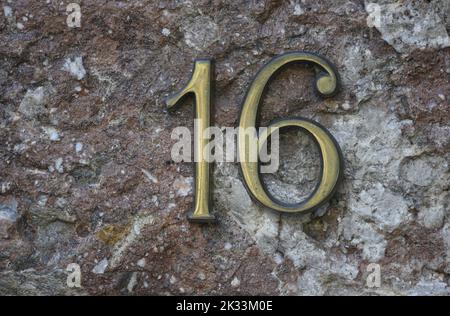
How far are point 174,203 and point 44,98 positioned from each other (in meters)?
0.45

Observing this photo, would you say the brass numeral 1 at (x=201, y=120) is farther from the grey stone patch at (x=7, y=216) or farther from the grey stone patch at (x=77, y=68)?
the grey stone patch at (x=7, y=216)

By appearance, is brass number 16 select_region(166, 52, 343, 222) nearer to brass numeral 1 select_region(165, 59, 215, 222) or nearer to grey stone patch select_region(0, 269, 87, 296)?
brass numeral 1 select_region(165, 59, 215, 222)

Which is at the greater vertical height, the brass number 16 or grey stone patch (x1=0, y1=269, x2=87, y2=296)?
the brass number 16

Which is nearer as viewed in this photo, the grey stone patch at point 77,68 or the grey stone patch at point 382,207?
the grey stone patch at point 382,207

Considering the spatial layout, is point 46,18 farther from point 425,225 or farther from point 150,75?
point 425,225

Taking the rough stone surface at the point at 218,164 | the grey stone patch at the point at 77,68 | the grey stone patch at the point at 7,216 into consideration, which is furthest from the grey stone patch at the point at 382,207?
the grey stone patch at the point at 7,216

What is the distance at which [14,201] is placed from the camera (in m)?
1.90

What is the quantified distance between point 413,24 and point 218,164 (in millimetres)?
602

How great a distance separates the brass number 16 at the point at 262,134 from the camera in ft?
5.81

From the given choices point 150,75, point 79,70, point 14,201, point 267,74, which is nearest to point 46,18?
point 79,70

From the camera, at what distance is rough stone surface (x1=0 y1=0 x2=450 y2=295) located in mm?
1780

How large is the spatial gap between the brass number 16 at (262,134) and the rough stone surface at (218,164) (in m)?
0.04

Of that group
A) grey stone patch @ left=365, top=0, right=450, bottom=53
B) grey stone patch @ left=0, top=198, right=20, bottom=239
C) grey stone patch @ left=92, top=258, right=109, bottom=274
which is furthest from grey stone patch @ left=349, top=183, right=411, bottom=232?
grey stone patch @ left=0, top=198, right=20, bottom=239

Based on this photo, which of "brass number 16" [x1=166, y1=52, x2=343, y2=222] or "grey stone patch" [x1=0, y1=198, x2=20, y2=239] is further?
"grey stone patch" [x1=0, y1=198, x2=20, y2=239]
